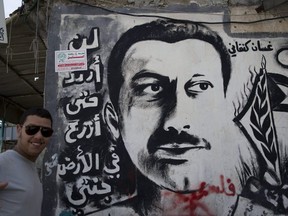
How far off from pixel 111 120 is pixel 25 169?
6.88 ft

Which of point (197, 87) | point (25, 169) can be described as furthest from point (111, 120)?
point (25, 169)

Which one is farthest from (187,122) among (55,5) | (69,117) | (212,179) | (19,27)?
(19,27)

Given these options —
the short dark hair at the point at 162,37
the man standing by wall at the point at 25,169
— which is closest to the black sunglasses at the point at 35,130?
the man standing by wall at the point at 25,169

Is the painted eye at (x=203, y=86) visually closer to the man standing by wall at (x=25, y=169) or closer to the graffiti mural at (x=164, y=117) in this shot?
the graffiti mural at (x=164, y=117)

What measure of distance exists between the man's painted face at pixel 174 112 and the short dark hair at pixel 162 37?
7 centimetres

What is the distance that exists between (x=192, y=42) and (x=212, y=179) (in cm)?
175

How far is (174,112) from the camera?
4480mm

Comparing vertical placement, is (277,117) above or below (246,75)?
below

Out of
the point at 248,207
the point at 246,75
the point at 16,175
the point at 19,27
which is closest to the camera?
the point at 16,175

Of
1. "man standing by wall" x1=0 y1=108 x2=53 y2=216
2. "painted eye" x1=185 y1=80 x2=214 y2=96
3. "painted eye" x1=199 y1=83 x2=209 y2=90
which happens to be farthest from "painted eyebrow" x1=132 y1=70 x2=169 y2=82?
"man standing by wall" x1=0 y1=108 x2=53 y2=216

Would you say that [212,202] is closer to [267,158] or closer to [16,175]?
[267,158]

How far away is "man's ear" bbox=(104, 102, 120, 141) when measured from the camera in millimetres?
4449

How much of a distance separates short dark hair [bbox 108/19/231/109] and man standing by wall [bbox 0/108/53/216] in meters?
2.02

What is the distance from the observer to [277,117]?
4477 millimetres
